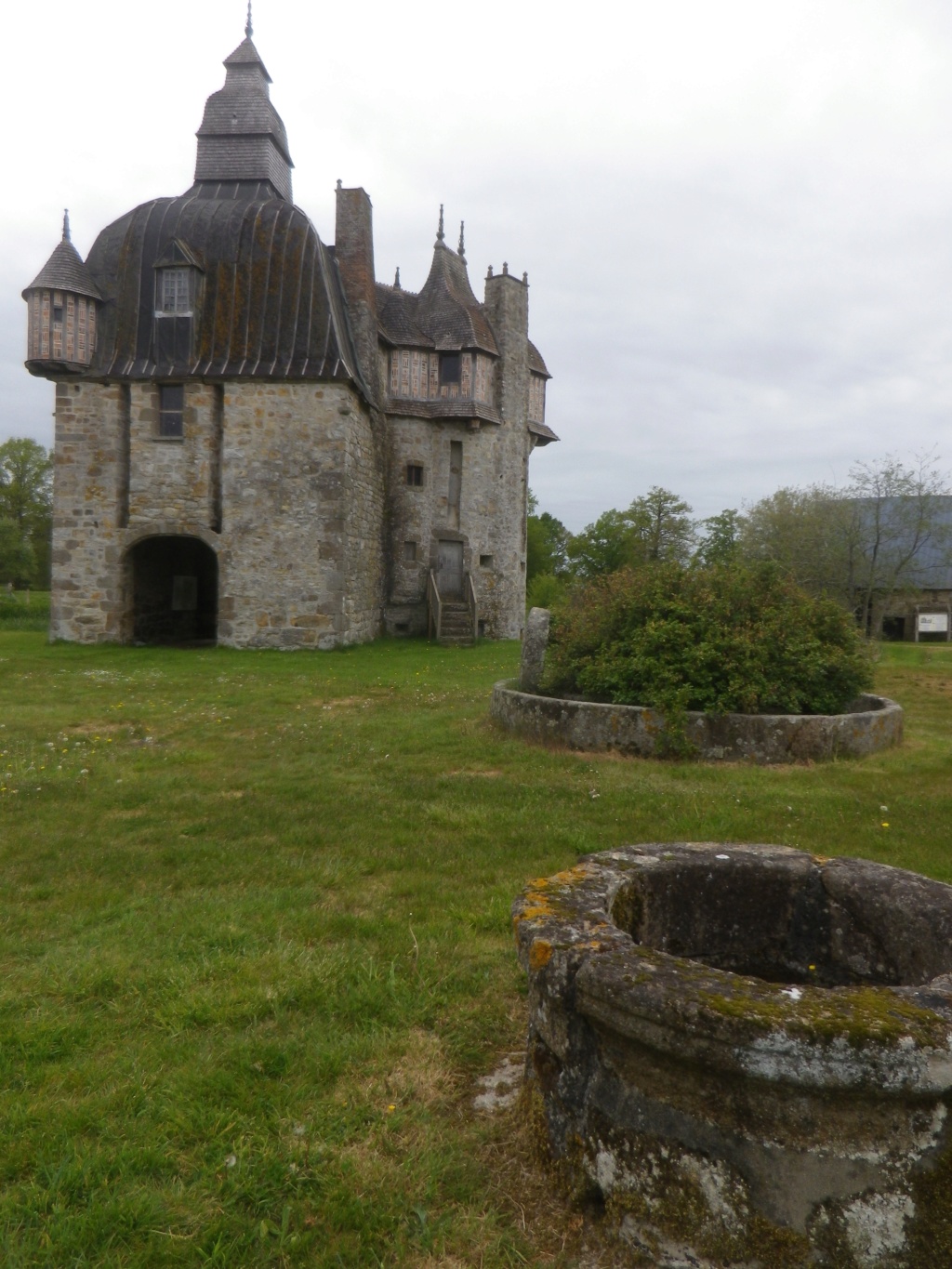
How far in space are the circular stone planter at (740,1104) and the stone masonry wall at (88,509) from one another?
18972mm

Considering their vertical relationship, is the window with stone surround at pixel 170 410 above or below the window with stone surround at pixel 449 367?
below

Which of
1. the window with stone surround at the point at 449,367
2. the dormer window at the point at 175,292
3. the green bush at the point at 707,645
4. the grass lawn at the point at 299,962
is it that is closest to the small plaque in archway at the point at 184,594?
the dormer window at the point at 175,292

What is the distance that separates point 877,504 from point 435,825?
26.9m

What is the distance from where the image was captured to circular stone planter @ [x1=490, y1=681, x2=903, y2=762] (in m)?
7.41

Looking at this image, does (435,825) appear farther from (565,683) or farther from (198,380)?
(198,380)

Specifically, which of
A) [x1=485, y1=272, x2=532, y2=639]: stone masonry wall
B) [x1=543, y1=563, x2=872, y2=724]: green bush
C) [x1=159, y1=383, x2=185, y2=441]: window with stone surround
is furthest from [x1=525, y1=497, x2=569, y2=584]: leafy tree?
[x1=543, y1=563, x2=872, y2=724]: green bush

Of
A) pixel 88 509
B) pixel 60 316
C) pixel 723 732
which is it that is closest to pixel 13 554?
pixel 88 509

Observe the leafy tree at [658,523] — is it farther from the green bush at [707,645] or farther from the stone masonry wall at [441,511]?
the green bush at [707,645]

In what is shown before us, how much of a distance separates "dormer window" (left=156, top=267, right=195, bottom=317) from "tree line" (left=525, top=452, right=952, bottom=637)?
10673 millimetres

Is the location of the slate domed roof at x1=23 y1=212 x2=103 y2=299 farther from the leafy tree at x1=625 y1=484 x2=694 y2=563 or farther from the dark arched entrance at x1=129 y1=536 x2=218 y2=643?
the leafy tree at x1=625 y1=484 x2=694 y2=563

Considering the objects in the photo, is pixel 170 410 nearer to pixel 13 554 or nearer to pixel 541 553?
pixel 13 554

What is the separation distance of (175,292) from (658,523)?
70.9ft

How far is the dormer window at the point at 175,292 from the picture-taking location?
61.7ft

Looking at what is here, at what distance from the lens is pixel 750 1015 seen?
1.90 m
